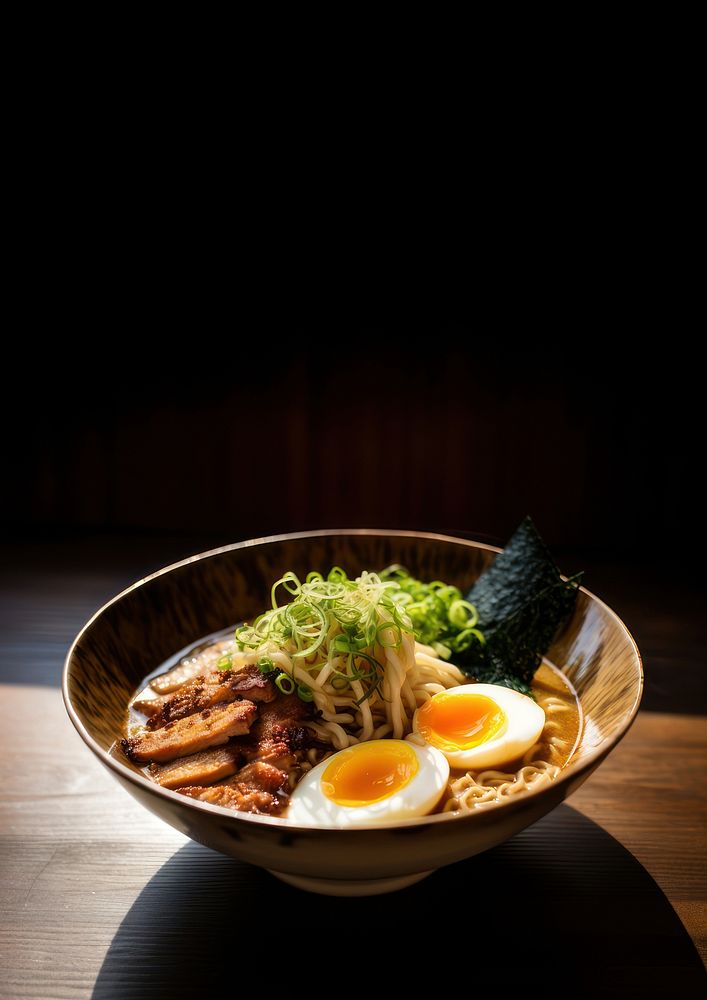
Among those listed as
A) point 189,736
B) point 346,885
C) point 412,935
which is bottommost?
point 412,935

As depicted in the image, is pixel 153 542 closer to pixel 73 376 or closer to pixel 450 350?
pixel 73 376

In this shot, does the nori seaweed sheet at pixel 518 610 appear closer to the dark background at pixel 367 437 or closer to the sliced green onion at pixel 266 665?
the sliced green onion at pixel 266 665

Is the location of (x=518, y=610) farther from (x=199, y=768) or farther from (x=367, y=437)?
(x=367, y=437)

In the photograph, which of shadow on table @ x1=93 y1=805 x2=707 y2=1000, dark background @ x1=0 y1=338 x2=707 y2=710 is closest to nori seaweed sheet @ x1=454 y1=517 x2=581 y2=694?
shadow on table @ x1=93 y1=805 x2=707 y2=1000

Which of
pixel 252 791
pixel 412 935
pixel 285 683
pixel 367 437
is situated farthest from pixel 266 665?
pixel 367 437

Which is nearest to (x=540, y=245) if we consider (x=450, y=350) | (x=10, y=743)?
(x=450, y=350)

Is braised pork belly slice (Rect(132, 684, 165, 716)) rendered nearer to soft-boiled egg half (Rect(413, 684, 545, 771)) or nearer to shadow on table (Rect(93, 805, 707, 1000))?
shadow on table (Rect(93, 805, 707, 1000))
